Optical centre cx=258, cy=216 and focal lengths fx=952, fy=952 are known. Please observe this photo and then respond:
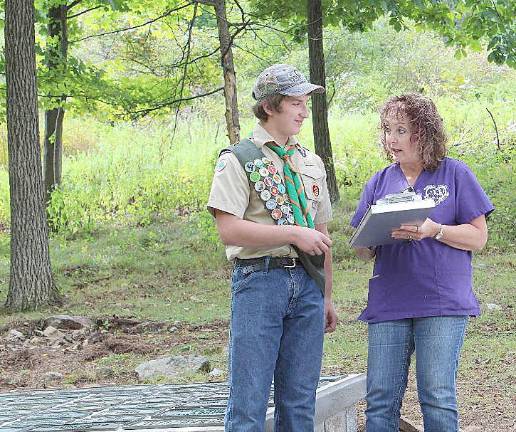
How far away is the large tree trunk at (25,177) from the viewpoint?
10156 mm

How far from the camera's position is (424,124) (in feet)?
12.2

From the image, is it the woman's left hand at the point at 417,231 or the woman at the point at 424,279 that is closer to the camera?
the woman's left hand at the point at 417,231

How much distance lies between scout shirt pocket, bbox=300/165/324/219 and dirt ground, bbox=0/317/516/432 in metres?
2.24

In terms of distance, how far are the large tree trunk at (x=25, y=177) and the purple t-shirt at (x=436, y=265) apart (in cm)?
709

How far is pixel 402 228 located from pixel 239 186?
648mm

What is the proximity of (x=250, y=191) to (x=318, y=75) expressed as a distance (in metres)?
10.2

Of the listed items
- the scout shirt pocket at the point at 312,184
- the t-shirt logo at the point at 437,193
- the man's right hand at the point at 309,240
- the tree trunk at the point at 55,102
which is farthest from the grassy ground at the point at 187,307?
the man's right hand at the point at 309,240

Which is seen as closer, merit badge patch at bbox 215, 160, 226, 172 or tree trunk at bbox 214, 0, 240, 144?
merit badge patch at bbox 215, 160, 226, 172

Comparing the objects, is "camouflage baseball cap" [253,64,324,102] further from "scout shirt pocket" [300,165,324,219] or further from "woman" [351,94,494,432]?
"woman" [351,94,494,432]

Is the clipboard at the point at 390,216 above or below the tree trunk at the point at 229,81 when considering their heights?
below

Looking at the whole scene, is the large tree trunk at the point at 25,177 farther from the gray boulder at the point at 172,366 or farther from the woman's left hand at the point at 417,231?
the woman's left hand at the point at 417,231

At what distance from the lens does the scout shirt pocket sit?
3.53 m

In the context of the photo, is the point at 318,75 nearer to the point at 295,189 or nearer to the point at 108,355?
the point at 108,355

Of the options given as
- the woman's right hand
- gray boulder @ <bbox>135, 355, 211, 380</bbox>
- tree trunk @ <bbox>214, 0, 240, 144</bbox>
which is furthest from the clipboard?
tree trunk @ <bbox>214, 0, 240, 144</bbox>
